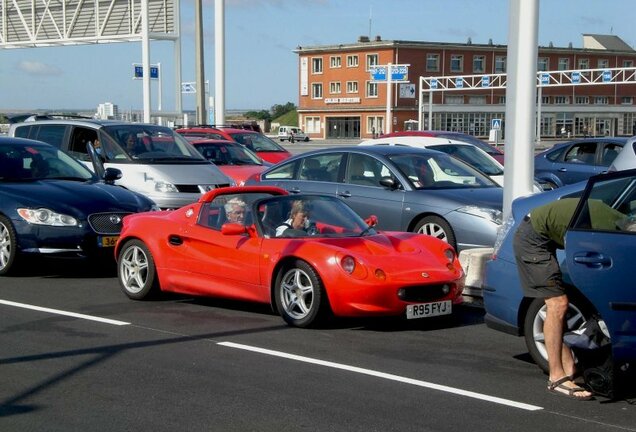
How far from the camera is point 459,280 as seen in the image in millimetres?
9195

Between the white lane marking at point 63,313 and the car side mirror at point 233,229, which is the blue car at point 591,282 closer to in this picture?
the car side mirror at point 233,229

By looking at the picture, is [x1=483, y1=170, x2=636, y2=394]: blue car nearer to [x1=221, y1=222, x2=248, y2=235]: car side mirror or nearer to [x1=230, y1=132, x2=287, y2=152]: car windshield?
[x1=221, y1=222, x2=248, y2=235]: car side mirror

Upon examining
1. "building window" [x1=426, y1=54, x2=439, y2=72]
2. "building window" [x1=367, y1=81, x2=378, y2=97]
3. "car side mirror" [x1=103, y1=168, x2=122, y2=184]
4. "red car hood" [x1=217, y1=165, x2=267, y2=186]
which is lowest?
"red car hood" [x1=217, y1=165, x2=267, y2=186]

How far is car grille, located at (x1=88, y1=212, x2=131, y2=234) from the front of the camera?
11.9m

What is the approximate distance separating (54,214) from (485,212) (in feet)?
17.6

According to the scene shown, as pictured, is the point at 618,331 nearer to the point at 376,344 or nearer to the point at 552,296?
the point at 552,296

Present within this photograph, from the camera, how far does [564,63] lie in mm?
85438

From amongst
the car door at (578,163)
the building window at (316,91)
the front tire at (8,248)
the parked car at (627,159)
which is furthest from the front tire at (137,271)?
the building window at (316,91)

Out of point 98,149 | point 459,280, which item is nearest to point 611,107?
point 98,149

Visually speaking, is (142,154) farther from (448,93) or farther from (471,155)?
(448,93)

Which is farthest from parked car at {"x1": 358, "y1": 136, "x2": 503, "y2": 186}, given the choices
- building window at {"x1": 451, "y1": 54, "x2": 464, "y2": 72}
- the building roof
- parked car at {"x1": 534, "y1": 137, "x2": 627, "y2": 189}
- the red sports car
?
the building roof

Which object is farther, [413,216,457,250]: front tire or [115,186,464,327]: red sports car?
[413,216,457,250]: front tire

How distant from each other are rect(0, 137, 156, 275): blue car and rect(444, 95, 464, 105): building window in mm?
71585

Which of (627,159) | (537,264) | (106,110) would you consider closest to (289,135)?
(106,110)
